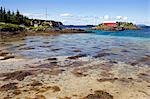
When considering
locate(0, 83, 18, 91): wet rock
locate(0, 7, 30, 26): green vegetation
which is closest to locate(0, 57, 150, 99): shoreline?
locate(0, 83, 18, 91): wet rock

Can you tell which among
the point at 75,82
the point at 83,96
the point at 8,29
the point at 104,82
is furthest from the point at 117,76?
the point at 8,29

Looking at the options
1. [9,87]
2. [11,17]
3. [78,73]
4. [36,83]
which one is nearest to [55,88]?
[36,83]

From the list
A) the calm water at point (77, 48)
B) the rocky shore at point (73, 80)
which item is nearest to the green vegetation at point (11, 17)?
the calm water at point (77, 48)

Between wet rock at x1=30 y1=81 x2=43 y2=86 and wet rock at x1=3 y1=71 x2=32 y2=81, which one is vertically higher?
wet rock at x1=3 y1=71 x2=32 y2=81

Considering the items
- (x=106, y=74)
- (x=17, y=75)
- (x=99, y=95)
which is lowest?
(x=99, y=95)

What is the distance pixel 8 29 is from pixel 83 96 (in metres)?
92.3

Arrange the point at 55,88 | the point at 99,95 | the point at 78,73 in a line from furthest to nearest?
1. the point at 78,73
2. the point at 55,88
3. the point at 99,95

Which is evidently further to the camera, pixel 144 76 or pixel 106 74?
pixel 106 74

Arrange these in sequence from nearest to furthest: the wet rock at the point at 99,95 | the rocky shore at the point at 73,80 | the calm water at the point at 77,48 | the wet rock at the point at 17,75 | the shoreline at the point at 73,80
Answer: the wet rock at the point at 99,95 → the rocky shore at the point at 73,80 → the shoreline at the point at 73,80 → the wet rock at the point at 17,75 → the calm water at the point at 77,48

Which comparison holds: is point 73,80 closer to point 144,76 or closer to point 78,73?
point 78,73

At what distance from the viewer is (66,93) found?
19.4 meters

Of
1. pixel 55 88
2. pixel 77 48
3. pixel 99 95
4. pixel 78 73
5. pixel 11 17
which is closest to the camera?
pixel 99 95

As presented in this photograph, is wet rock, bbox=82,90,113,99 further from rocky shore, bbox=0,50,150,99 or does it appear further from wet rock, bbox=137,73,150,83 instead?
wet rock, bbox=137,73,150,83

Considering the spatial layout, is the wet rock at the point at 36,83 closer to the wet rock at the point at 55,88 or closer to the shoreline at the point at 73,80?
the shoreline at the point at 73,80
